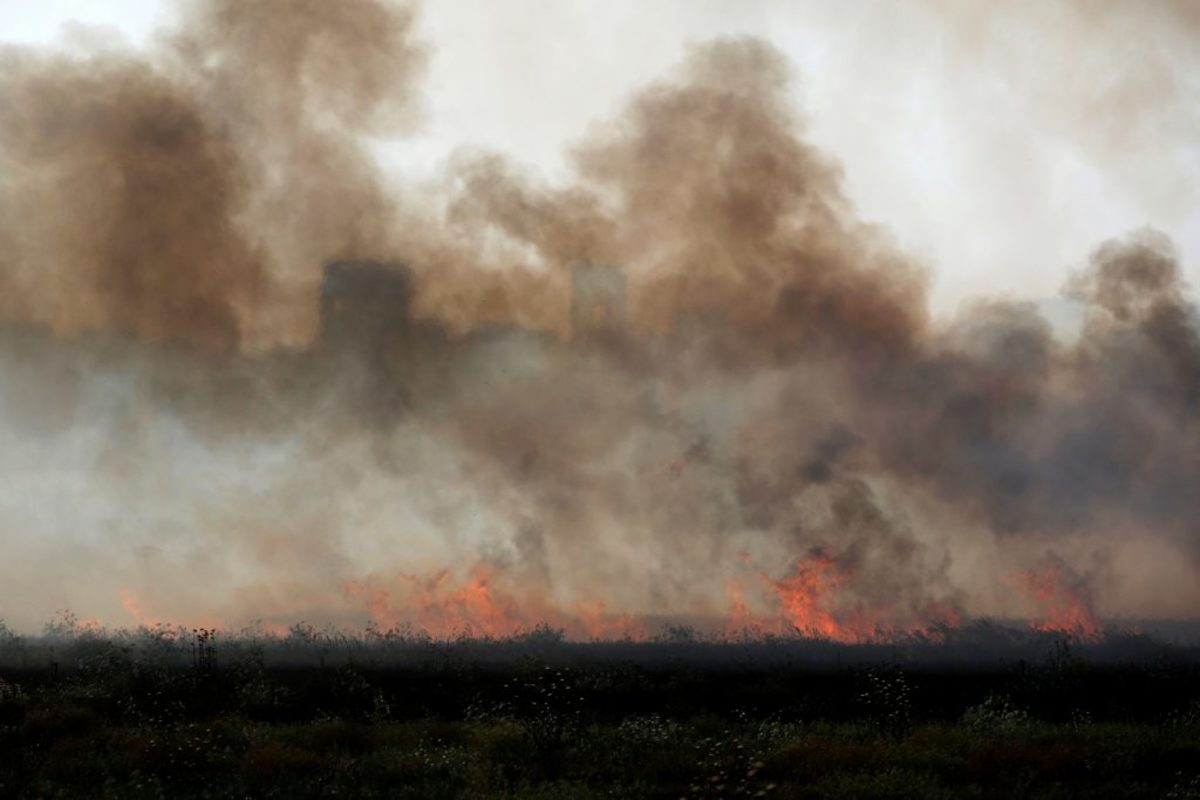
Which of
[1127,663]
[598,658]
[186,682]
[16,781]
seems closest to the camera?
[16,781]

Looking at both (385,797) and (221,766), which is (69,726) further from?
(385,797)

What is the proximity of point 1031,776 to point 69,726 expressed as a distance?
2247cm

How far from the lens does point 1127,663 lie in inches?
1660

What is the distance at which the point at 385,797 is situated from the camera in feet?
55.6

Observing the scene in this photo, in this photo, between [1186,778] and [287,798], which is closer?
[287,798]

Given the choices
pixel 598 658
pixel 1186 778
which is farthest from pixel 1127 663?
pixel 1186 778

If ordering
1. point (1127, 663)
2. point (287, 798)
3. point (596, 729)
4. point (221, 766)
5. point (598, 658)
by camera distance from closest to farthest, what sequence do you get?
point (287, 798), point (221, 766), point (596, 729), point (1127, 663), point (598, 658)

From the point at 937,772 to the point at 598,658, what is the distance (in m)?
27.9

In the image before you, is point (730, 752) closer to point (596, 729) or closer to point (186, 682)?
point (596, 729)

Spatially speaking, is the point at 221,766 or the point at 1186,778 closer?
the point at 1186,778

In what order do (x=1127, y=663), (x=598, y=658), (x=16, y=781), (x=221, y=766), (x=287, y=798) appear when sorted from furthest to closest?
(x=598, y=658), (x=1127, y=663), (x=221, y=766), (x=16, y=781), (x=287, y=798)

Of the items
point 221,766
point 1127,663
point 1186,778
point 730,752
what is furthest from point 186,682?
point 1127,663

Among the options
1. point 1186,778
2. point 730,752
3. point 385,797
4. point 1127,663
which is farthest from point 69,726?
point 1127,663

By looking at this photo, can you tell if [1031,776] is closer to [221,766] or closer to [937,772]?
→ [937,772]
